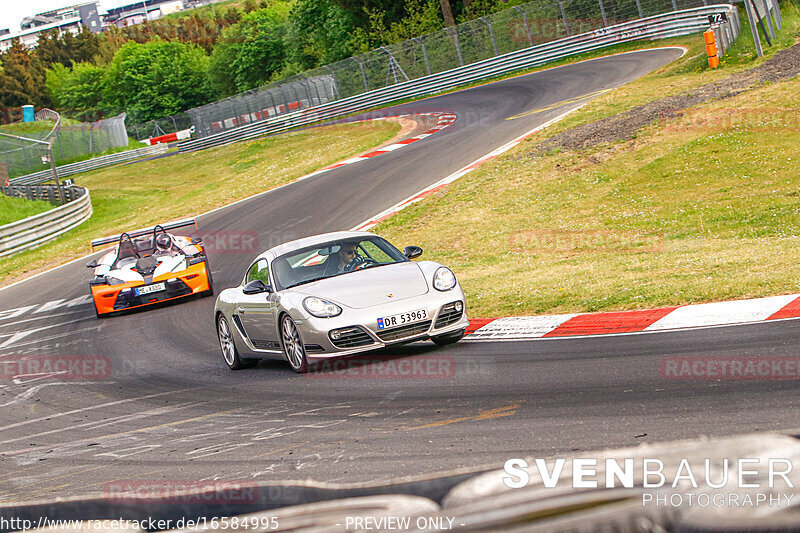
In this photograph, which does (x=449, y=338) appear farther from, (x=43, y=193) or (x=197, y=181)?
(x=43, y=193)

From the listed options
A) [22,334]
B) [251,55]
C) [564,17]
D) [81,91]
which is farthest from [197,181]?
[81,91]

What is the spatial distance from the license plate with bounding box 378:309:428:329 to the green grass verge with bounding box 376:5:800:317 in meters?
1.93

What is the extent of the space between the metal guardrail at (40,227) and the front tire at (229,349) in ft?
60.5

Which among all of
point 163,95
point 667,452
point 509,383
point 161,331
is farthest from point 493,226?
point 163,95

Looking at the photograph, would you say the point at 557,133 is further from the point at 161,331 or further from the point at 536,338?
the point at 536,338

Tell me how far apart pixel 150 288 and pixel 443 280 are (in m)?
8.23

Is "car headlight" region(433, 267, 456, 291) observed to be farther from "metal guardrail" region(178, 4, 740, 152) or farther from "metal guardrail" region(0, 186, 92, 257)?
"metal guardrail" region(178, 4, 740, 152)

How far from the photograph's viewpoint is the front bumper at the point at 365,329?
813 cm

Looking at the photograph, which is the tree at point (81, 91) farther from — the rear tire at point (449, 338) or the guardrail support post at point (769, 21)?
the rear tire at point (449, 338)

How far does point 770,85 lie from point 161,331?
14095 mm

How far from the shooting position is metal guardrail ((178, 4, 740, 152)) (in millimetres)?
35656

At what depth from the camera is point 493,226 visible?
16.0m

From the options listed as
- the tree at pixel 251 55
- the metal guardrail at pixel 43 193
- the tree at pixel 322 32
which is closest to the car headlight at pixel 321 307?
the metal guardrail at pixel 43 193

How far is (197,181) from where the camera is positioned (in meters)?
36.6
